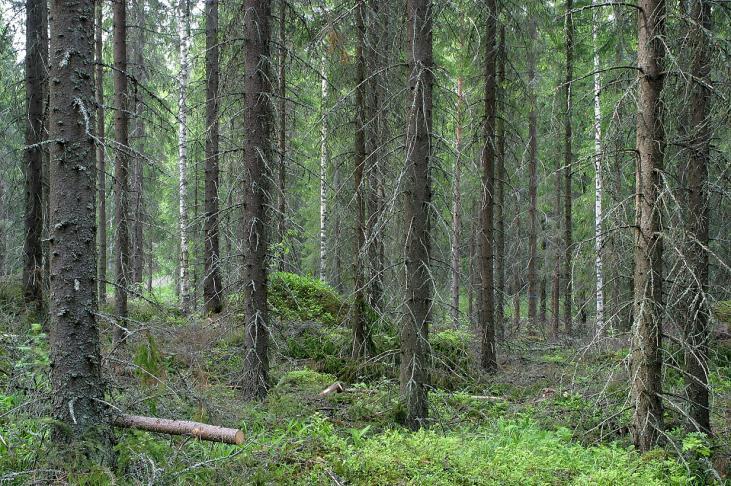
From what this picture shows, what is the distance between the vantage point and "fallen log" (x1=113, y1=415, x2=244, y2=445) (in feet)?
14.2

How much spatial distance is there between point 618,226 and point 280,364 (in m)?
7.08

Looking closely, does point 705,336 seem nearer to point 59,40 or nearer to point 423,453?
point 423,453

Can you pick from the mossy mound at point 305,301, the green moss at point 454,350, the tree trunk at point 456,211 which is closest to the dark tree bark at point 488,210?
the green moss at point 454,350

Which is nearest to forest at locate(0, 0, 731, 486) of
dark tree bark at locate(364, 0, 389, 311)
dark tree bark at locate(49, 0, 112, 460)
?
dark tree bark at locate(49, 0, 112, 460)

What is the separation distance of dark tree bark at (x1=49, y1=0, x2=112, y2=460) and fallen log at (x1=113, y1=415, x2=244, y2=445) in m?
0.27

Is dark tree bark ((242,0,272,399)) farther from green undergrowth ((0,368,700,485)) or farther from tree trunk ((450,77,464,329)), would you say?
tree trunk ((450,77,464,329))

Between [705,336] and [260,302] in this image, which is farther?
[260,302]

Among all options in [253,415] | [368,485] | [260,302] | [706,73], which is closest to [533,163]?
[706,73]

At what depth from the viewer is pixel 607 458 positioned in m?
5.81

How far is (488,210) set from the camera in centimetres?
1224

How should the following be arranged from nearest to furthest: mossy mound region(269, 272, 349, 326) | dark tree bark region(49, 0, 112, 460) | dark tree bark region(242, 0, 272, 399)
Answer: dark tree bark region(49, 0, 112, 460) < dark tree bark region(242, 0, 272, 399) < mossy mound region(269, 272, 349, 326)

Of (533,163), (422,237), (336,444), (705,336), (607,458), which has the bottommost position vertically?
(607,458)

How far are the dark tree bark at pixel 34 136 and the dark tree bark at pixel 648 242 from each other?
1071 centimetres

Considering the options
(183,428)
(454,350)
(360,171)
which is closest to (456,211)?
(454,350)
